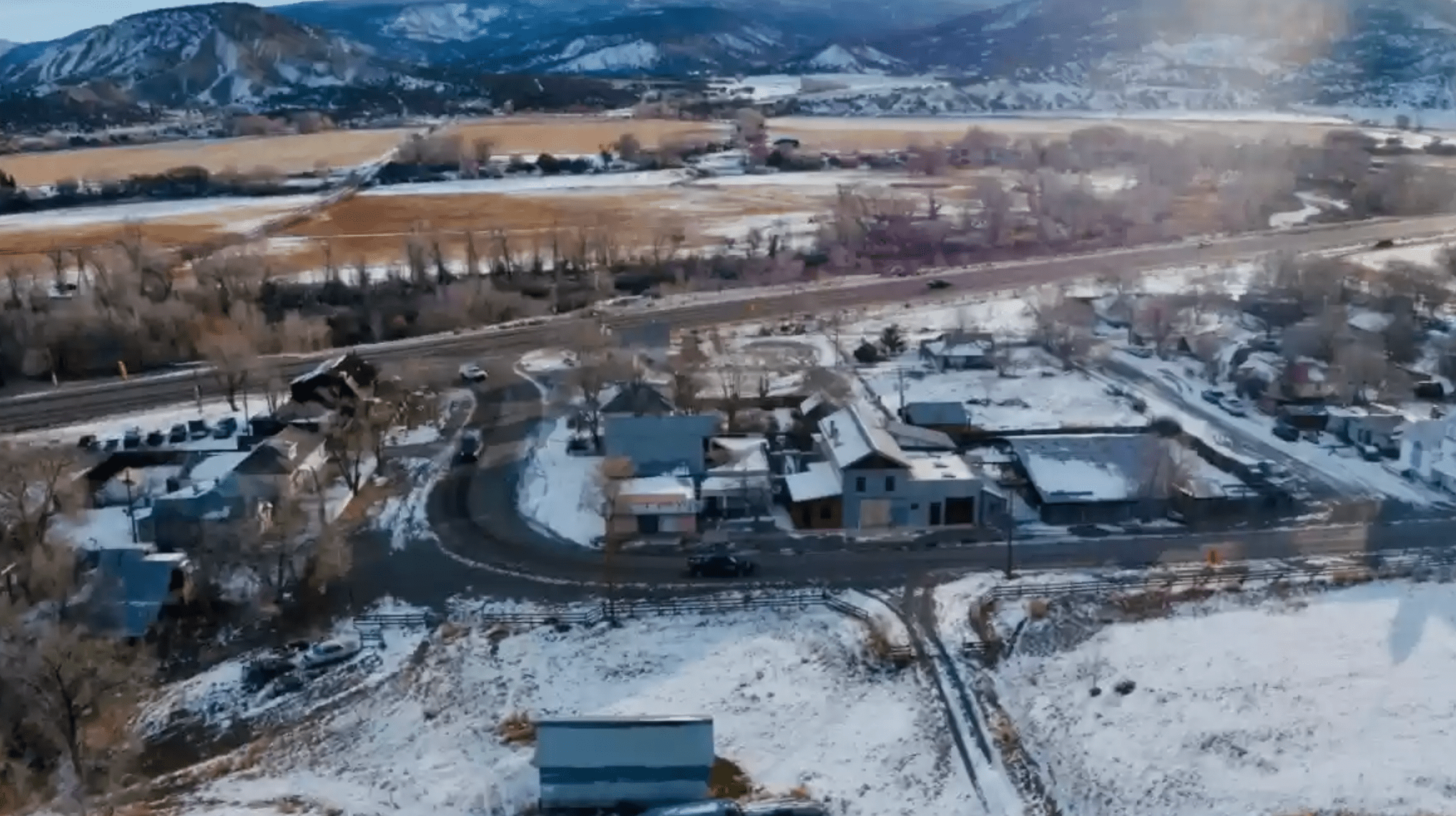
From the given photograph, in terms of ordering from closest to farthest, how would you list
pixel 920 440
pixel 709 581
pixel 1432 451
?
pixel 709 581 → pixel 1432 451 → pixel 920 440

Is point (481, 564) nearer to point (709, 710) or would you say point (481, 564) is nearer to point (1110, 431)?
point (709, 710)

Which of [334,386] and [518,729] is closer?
[518,729]

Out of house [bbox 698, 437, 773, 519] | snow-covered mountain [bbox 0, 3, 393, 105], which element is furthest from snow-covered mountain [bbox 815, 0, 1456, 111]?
house [bbox 698, 437, 773, 519]

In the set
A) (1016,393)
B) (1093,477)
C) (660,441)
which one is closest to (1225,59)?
(1016,393)

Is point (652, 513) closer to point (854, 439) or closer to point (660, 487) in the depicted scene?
point (660, 487)

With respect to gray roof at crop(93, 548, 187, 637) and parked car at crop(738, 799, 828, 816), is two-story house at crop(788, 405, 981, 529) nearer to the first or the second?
parked car at crop(738, 799, 828, 816)

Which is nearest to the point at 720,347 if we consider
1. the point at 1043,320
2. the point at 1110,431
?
the point at 1043,320
